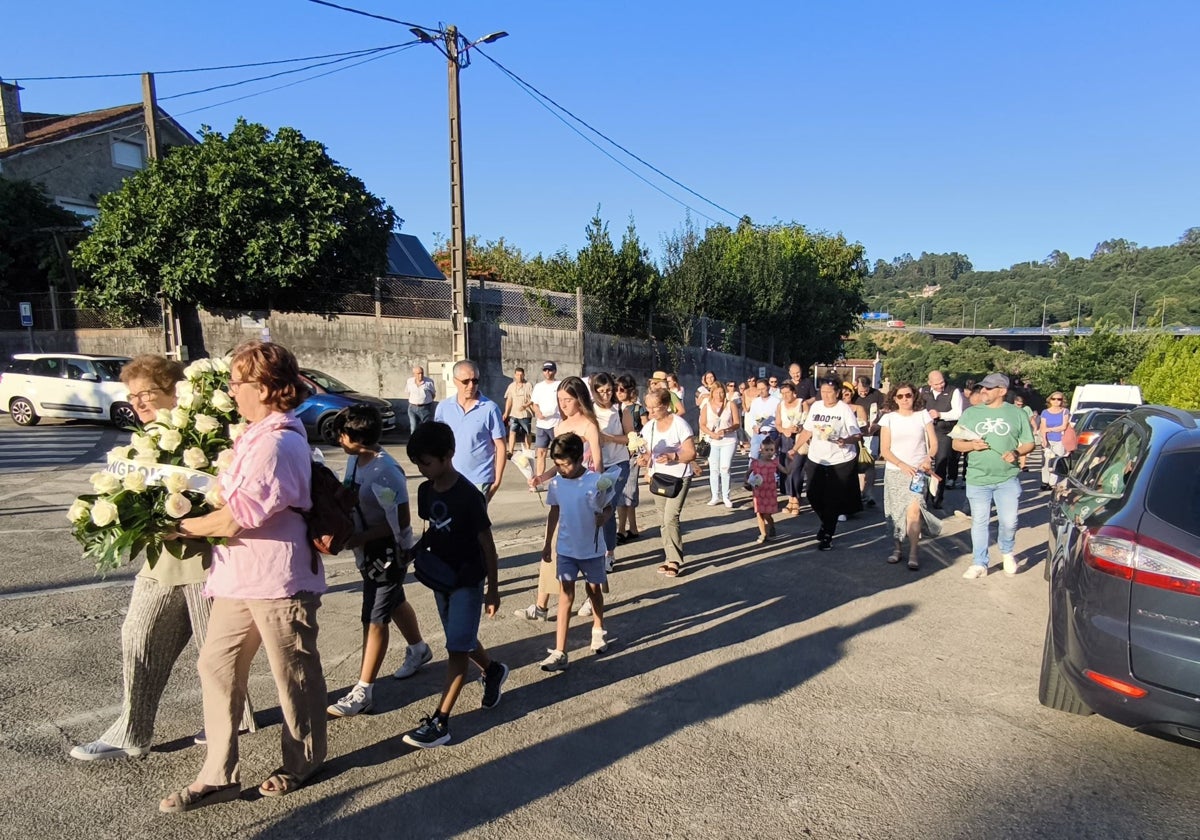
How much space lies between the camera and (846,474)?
7660 millimetres

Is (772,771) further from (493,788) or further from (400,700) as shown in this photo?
(400,700)

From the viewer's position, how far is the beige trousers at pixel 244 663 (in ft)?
9.93

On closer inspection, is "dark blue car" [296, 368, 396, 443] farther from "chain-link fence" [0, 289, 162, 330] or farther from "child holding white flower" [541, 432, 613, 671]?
"child holding white flower" [541, 432, 613, 671]

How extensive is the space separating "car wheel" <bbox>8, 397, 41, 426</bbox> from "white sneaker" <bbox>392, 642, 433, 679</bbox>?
16569 mm

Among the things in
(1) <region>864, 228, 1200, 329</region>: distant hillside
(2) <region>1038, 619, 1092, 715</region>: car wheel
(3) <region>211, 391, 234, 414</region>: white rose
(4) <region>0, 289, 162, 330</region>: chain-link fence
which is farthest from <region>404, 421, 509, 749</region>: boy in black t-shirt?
(1) <region>864, 228, 1200, 329</region>: distant hillside

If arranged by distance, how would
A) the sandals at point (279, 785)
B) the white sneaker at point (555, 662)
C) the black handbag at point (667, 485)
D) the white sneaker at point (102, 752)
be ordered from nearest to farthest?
1. the sandals at point (279, 785)
2. the white sneaker at point (102, 752)
3. the white sneaker at point (555, 662)
4. the black handbag at point (667, 485)

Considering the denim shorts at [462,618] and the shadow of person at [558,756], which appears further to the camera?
the denim shorts at [462,618]

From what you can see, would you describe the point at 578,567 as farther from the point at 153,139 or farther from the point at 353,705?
the point at 153,139

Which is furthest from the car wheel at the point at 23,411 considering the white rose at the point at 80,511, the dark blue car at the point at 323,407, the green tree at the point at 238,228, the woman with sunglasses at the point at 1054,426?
the woman with sunglasses at the point at 1054,426

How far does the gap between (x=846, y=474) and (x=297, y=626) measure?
591cm

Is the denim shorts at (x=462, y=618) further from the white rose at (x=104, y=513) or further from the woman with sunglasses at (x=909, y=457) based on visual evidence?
the woman with sunglasses at (x=909, y=457)

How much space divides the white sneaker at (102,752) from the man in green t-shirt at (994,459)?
6.26m

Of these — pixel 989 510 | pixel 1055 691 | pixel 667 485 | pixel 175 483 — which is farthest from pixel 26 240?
pixel 1055 691

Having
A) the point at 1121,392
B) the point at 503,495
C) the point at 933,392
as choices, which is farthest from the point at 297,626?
the point at 1121,392
